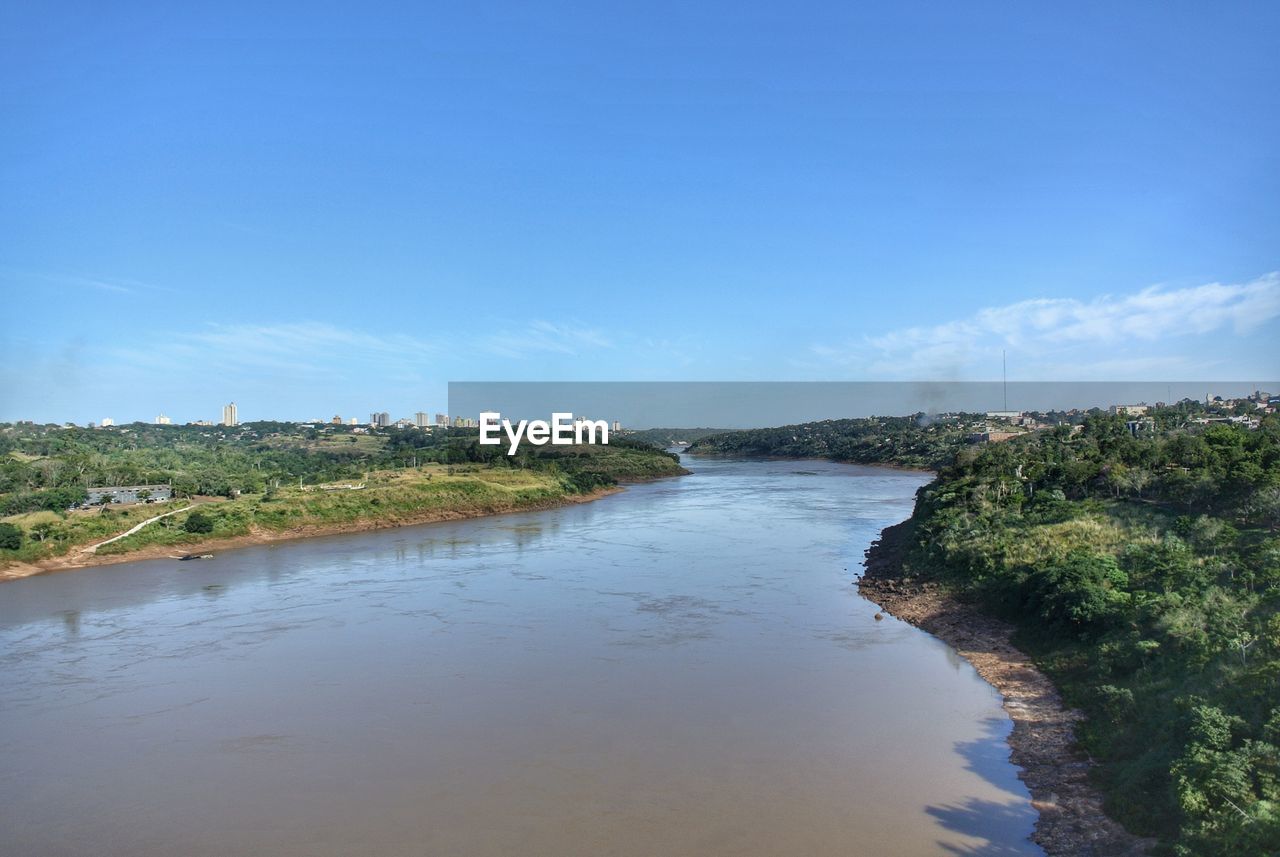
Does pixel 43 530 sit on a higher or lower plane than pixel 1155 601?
lower

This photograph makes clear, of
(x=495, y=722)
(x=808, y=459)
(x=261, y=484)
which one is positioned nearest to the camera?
(x=495, y=722)

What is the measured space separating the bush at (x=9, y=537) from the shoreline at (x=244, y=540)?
70 centimetres

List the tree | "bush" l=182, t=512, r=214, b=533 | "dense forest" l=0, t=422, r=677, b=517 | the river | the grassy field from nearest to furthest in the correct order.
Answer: the river < the tree < the grassy field < "bush" l=182, t=512, r=214, b=533 < "dense forest" l=0, t=422, r=677, b=517

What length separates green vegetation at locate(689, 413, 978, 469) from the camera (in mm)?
64688

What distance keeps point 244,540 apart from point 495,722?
20335 mm

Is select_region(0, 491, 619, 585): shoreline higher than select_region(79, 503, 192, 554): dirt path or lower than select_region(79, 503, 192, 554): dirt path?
lower

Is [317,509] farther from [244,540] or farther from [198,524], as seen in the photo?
[198,524]

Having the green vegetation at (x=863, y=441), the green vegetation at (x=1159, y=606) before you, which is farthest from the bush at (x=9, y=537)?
the green vegetation at (x=863, y=441)

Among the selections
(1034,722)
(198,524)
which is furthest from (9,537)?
(1034,722)

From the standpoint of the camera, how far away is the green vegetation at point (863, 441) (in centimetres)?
6469

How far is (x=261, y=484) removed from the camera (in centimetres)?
3597

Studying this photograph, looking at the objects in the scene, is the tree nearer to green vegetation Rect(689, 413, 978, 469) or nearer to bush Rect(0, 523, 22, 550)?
bush Rect(0, 523, 22, 550)

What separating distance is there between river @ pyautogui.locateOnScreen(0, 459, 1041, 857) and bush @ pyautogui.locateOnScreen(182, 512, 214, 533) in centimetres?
661

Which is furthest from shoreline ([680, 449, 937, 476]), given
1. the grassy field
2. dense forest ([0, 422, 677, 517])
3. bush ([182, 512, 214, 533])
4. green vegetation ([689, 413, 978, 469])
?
bush ([182, 512, 214, 533])
